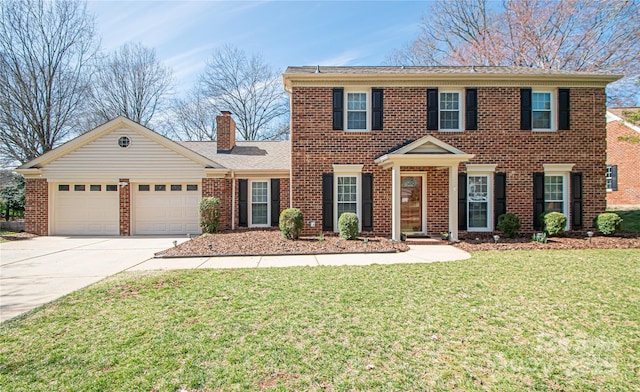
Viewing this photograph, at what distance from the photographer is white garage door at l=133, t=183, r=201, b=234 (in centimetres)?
1323

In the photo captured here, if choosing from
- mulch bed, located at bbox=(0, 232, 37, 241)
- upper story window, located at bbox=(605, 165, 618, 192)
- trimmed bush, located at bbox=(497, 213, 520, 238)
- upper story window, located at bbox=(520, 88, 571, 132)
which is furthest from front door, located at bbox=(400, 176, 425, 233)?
upper story window, located at bbox=(605, 165, 618, 192)

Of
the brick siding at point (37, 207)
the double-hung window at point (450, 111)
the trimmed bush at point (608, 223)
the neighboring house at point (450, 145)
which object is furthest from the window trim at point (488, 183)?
the brick siding at point (37, 207)

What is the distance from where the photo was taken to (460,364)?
3.07m

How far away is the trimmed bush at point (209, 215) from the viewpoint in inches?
477

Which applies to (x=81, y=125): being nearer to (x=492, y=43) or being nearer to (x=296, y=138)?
(x=296, y=138)

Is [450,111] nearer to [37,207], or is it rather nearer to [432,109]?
[432,109]

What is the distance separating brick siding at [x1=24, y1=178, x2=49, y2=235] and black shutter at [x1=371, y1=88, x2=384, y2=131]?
516 inches

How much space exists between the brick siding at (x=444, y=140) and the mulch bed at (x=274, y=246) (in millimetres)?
1379

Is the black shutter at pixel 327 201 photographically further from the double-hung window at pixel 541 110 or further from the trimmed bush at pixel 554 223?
the double-hung window at pixel 541 110

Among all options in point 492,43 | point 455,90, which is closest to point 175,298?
point 455,90

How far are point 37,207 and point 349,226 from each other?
41.0 feet

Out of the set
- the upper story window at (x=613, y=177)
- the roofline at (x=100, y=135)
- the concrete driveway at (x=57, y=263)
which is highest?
the roofline at (x=100, y=135)

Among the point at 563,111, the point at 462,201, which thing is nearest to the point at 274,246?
the point at 462,201

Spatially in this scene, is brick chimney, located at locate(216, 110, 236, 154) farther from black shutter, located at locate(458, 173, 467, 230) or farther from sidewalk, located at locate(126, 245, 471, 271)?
black shutter, located at locate(458, 173, 467, 230)
